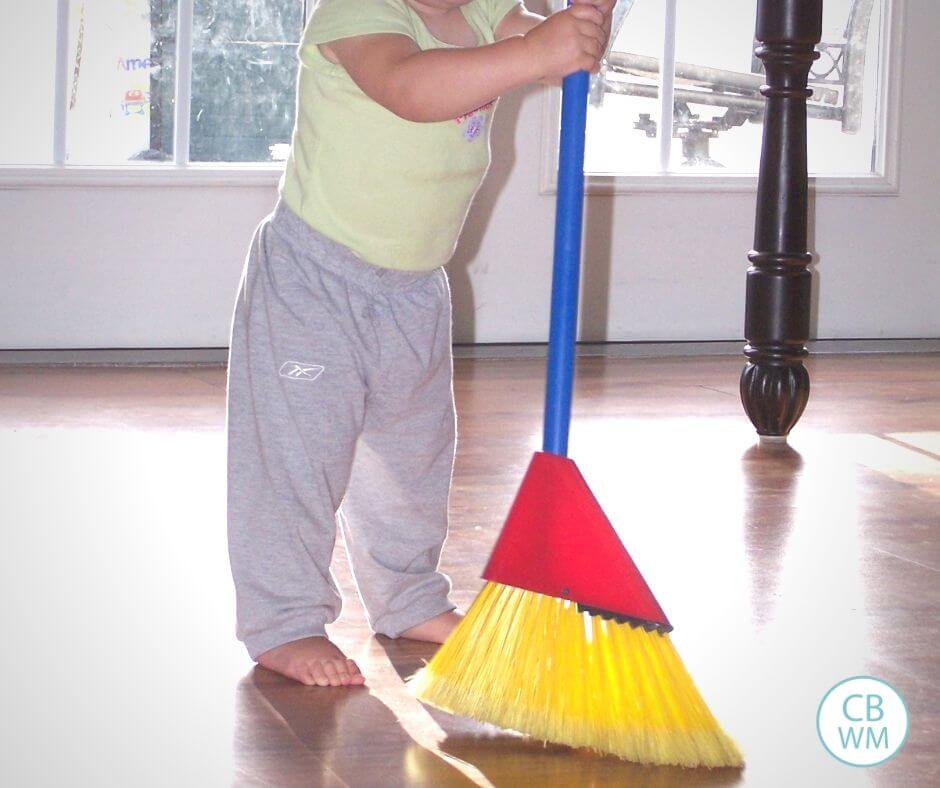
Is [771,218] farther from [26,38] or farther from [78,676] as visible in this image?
[26,38]

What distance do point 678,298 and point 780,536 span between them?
2.15 metres

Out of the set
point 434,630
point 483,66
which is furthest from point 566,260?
point 434,630

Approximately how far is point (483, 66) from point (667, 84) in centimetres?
288

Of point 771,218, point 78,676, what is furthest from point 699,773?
point 771,218

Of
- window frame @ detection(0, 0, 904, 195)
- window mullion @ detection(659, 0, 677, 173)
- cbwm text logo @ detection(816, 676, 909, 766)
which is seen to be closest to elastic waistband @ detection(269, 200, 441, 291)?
cbwm text logo @ detection(816, 676, 909, 766)

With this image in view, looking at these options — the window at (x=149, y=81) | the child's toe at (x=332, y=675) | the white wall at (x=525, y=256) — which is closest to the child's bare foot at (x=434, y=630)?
the child's toe at (x=332, y=675)

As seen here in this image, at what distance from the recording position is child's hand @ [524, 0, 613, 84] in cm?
108

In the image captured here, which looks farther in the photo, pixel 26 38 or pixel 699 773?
pixel 26 38

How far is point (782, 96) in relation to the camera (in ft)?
7.63

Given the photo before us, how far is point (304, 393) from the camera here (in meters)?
1.25

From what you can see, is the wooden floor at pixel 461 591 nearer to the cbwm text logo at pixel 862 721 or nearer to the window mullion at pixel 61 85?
the cbwm text logo at pixel 862 721

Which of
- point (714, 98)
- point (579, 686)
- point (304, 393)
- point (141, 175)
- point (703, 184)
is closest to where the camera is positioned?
point (579, 686)

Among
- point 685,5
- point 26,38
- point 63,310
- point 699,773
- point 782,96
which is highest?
point 685,5

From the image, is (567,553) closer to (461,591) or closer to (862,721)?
(862,721)
